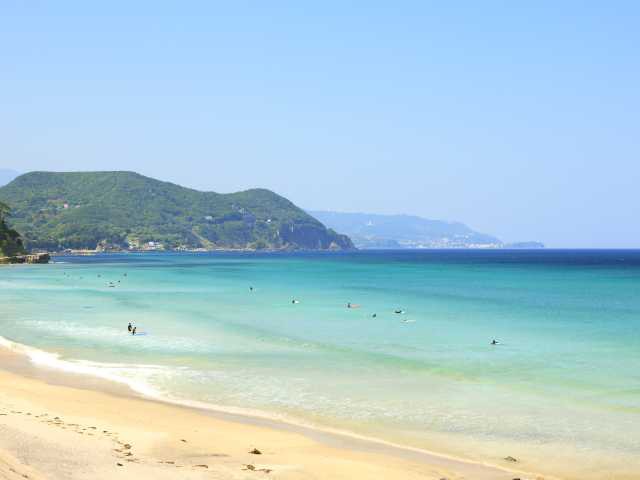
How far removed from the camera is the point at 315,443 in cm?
1706

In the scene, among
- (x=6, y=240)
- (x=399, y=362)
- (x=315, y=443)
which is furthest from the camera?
(x=6, y=240)

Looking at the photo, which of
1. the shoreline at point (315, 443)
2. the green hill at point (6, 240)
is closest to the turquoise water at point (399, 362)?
the shoreline at point (315, 443)

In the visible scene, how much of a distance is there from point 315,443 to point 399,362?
1371cm

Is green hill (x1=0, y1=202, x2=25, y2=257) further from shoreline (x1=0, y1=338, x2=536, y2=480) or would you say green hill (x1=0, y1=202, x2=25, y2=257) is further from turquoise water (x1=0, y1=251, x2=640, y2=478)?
shoreline (x1=0, y1=338, x2=536, y2=480)

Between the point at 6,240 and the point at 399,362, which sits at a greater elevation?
the point at 6,240

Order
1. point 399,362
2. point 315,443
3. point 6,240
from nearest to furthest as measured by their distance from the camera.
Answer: point 315,443
point 399,362
point 6,240

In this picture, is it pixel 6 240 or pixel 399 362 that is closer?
pixel 399 362

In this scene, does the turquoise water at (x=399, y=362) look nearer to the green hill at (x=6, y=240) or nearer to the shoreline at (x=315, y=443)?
the shoreline at (x=315, y=443)

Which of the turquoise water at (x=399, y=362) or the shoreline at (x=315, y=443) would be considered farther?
the turquoise water at (x=399, y=362)

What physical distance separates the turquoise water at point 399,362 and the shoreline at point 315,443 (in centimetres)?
80

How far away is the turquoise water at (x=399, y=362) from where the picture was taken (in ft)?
61.4

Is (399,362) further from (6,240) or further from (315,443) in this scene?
(6,240)

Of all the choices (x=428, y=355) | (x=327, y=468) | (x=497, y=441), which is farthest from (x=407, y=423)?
Result: (x=428, y=355)

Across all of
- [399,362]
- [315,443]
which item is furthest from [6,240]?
[315,443]
